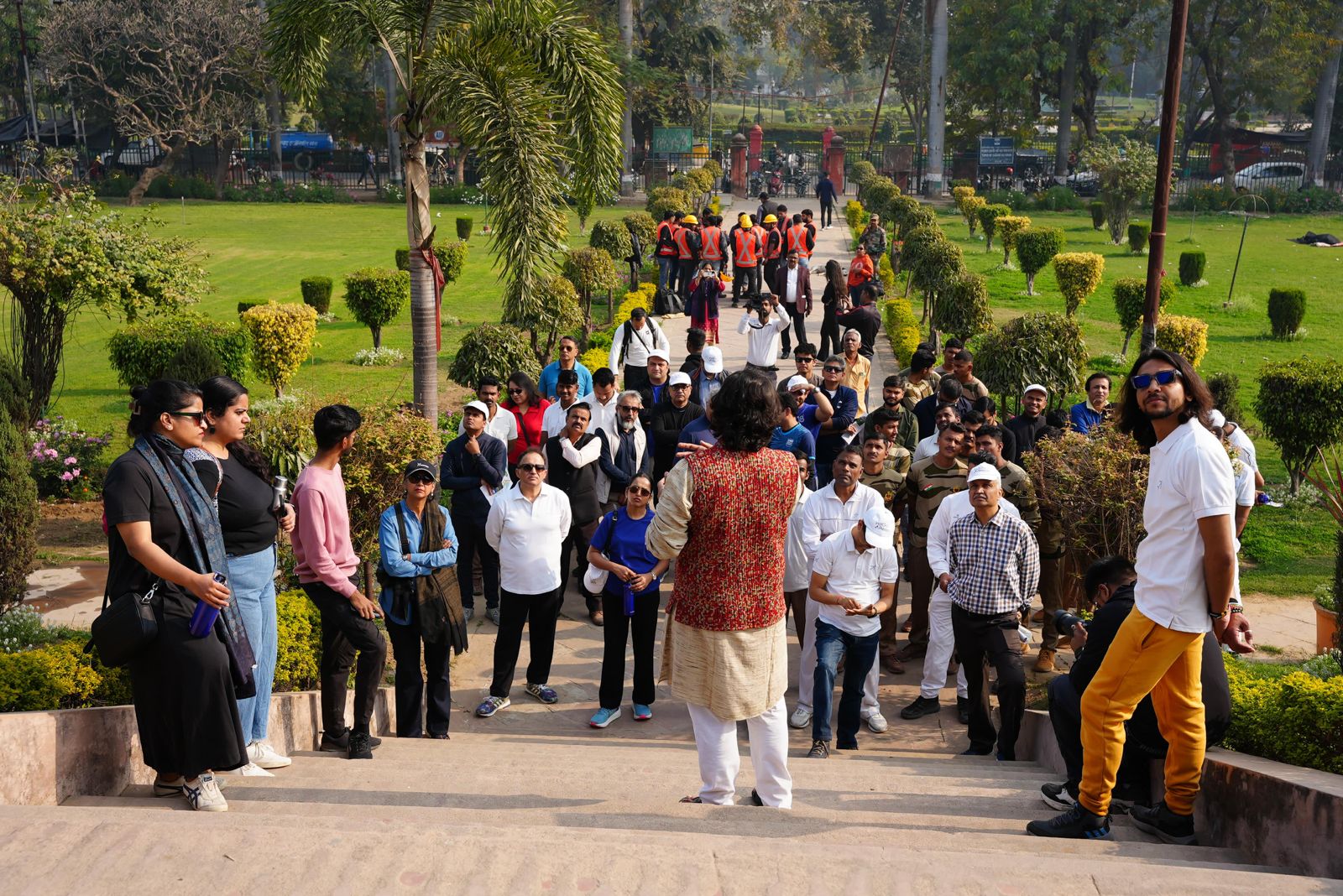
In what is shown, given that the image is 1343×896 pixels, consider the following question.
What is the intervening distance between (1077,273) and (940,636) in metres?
13.0

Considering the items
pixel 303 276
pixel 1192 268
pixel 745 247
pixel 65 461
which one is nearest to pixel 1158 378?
pixel 65 461

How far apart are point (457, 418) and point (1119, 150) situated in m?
27.5

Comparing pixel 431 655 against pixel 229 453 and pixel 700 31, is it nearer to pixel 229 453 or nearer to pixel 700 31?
pixel 229 453

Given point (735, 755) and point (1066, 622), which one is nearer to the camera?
point (735, 755)

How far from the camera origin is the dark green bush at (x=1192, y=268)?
23781 mm

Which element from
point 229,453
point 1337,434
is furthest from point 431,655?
point 1337,434

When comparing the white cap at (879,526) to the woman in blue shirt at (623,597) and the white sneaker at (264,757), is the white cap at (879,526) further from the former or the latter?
the white sneaker at (264,757)

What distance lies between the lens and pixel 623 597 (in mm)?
6707

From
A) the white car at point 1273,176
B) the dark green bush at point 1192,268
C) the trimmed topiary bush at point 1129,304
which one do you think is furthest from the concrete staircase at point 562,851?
the white car at point 1273,176

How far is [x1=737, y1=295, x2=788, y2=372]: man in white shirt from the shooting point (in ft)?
41.6

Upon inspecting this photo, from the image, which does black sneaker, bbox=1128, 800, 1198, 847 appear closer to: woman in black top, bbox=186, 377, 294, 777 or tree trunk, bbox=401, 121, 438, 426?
woman in black top, bbox=186, 377, 294, 777

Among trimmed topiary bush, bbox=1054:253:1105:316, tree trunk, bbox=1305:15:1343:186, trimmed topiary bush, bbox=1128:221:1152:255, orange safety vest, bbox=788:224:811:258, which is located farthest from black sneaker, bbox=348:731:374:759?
tree trunk, bbox=1305:15:1343:186

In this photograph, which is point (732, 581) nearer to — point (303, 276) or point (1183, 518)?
point (1183, 518)

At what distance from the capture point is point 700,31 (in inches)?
1951
